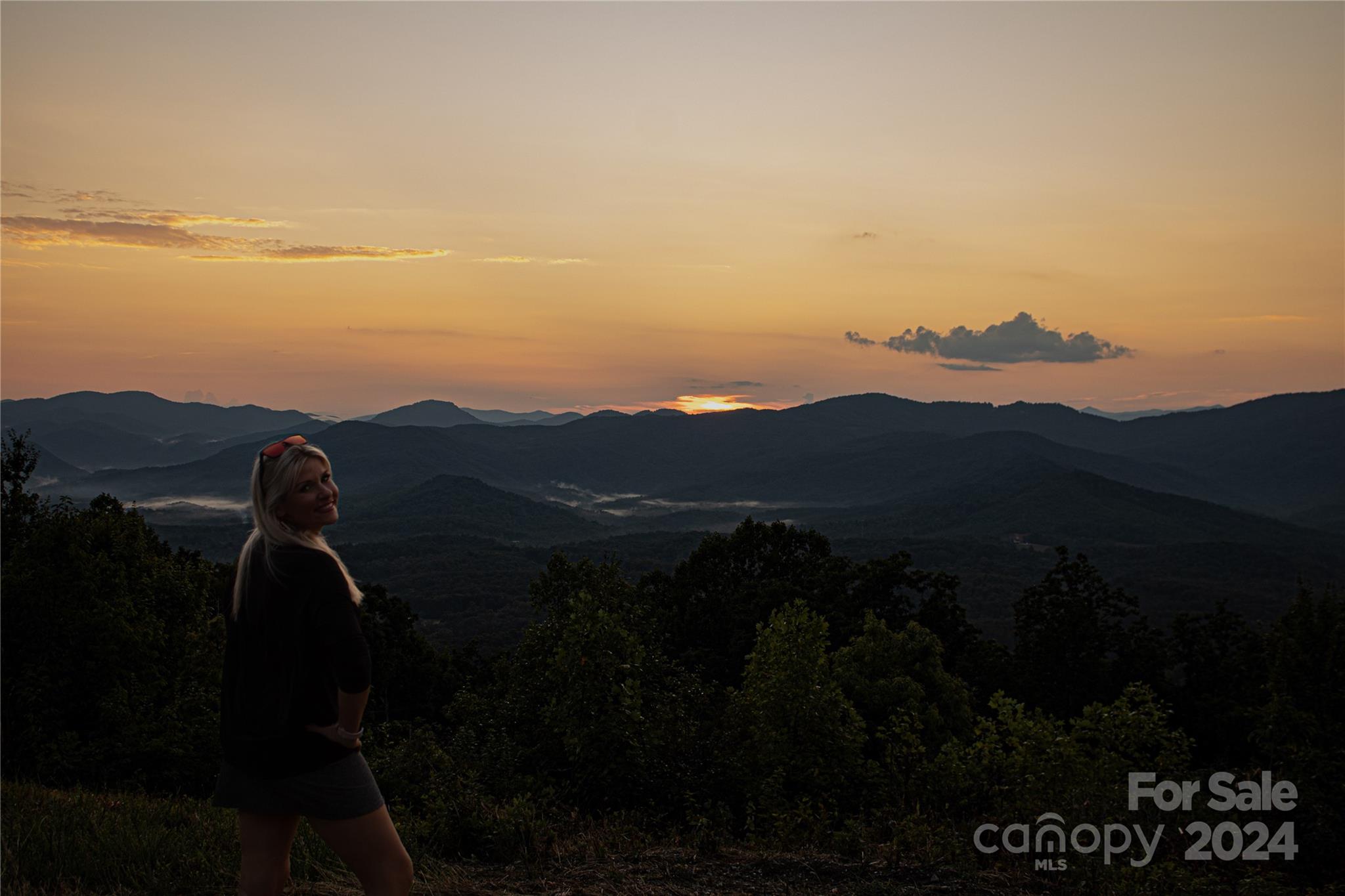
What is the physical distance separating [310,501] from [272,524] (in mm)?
185

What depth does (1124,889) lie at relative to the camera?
7.20 metres

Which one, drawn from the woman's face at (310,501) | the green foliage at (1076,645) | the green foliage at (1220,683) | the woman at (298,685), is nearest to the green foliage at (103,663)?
the woman at (298,685)

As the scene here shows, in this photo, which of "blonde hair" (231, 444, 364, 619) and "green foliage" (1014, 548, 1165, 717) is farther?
"green foliage" (1014, 548, 1165, 717)

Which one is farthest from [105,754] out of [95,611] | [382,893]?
[382,893]

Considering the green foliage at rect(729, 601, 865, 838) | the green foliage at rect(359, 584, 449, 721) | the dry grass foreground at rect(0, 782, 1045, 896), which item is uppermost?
the dry grass foreground at rect(0, 782, 1045, 896)

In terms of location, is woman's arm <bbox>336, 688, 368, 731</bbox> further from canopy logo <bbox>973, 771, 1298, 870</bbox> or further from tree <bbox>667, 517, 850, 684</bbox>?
tree <bbox>667, 517, 850, 684</bbox>

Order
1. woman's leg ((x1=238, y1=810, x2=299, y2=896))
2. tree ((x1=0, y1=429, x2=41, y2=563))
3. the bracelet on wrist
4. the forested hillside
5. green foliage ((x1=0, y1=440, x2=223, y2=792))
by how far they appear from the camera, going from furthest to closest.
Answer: tree ((x1=0, y1=429, x2=41, y2=563)) → green foliage ((x1=0, y1=440, x2=223, y2=792)) → the forested hillside → woman's leg ((x1=238, y1=810, x2=299, y2=896)) → the bracelet on wrist

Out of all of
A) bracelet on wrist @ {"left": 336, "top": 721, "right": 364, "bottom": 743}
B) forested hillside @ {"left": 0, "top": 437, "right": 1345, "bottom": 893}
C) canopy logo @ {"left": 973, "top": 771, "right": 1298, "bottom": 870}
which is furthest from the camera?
forested hillside @ {"left": 0, "top": 437, "right": 1345, "bottom": 893}

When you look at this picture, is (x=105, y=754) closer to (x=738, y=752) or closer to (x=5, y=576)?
(x=5, y=576)

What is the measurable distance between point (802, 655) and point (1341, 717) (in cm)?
2577

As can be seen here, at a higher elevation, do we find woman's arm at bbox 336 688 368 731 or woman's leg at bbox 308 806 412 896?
woman's arm at bbox 336 688 368 731

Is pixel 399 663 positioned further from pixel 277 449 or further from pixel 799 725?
pixel 277 449

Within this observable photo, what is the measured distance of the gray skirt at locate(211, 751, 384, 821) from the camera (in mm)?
3486

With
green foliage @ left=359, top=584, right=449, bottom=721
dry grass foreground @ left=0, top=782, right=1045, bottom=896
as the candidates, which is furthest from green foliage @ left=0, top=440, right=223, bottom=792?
green foliage @ left=359, top=584, right=449, bottom=721
